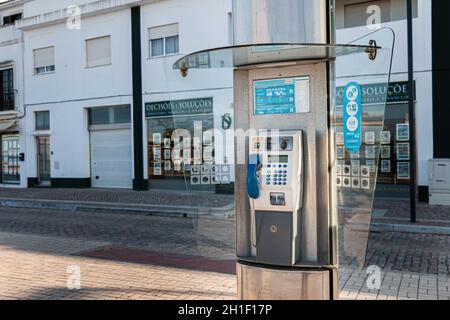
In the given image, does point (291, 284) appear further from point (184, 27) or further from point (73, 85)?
point (73, 85)

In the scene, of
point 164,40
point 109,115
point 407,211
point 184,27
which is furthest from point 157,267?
point 109,115

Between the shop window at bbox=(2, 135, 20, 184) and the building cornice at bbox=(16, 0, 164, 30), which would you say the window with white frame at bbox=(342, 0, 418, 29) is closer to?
the building cornice at bbox=(16, 0, 164, 30)

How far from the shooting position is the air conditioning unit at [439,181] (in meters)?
12.8

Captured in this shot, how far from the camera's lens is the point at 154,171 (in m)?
18.8

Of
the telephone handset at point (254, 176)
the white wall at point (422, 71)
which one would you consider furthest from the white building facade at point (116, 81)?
the telephone handset at point (254, 176)

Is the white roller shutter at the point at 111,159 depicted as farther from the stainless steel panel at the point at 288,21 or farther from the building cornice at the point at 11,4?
the stainless steel panel at the point at 288,21

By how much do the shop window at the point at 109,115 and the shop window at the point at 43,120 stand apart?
2.48 metres

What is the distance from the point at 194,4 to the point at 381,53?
14611 millimetres

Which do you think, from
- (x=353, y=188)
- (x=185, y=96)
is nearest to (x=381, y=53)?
(x=353, y=188)

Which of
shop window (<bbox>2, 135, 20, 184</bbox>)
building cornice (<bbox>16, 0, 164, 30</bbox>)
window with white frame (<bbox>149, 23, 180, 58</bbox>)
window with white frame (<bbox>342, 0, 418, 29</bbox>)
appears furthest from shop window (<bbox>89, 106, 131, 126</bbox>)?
window with white frame (<bbox>342, 0, 418, 29</bbox>)

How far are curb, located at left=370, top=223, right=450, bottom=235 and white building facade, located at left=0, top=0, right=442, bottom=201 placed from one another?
4354 mm

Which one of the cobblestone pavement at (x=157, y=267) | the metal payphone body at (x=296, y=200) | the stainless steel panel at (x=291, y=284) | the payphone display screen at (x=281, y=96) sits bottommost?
the cobblestone pavement at (x=157, y=267)
